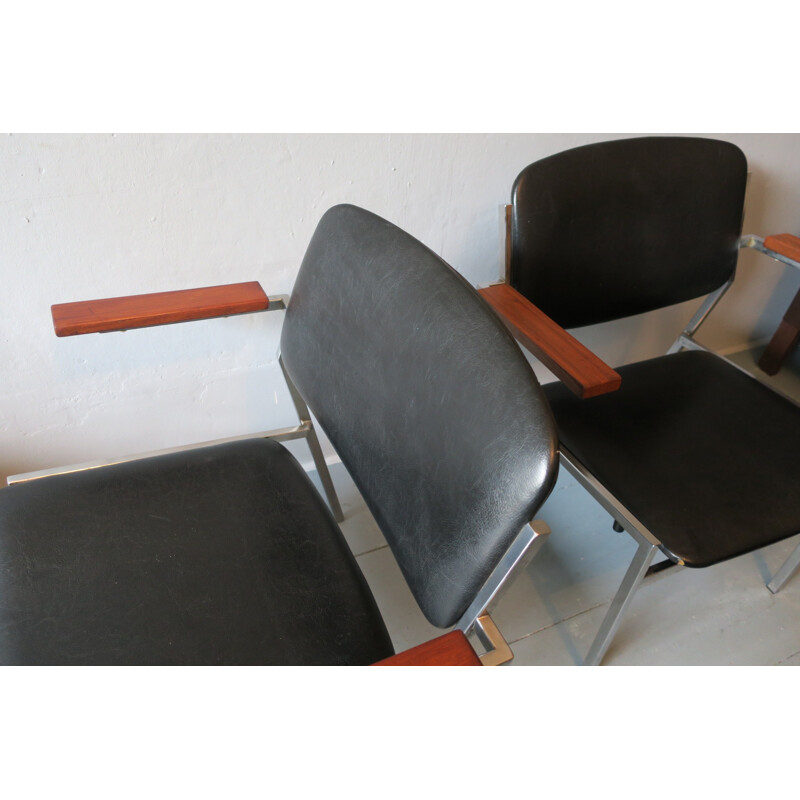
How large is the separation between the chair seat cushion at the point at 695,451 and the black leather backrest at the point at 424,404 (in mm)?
410

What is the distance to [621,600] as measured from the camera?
98cm

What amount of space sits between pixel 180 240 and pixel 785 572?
4.23ft

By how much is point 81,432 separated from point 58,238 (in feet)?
1.28

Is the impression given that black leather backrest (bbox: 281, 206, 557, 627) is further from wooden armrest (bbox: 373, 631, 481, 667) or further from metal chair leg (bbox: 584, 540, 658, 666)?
metal chair leg (bbox: 584, 540, 658, 666)

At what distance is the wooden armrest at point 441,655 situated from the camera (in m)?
0.56

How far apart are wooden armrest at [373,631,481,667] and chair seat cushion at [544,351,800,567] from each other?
0.43 metres

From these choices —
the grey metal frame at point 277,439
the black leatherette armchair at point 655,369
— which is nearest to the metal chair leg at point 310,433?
the grey metal frame at point 277,439

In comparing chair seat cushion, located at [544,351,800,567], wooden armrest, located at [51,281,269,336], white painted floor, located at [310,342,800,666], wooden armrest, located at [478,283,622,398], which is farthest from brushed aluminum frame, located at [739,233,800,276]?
wooden armrest, located at [51,281,269,336]

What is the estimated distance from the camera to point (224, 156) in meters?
0.95

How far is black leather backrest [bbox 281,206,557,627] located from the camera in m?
0.56

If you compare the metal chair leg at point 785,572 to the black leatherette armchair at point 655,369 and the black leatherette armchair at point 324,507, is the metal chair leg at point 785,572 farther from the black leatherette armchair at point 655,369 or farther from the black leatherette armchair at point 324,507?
the black leatherette armchair at point 324,507

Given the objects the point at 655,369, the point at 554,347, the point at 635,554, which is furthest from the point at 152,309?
the point at 655,369
